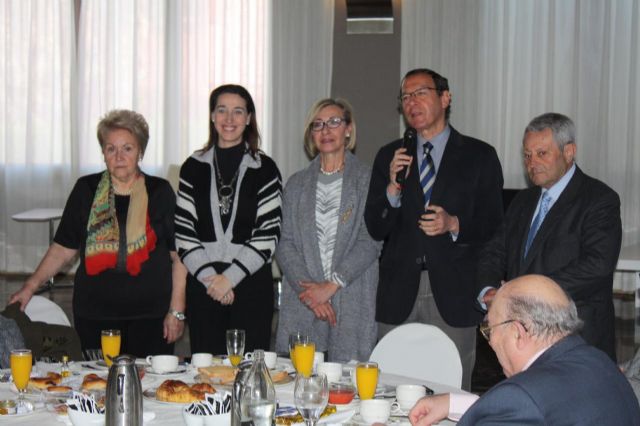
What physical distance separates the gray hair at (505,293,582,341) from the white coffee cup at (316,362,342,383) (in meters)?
1.04

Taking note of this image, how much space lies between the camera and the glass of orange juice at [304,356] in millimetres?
2871

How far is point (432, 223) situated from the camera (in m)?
3.77

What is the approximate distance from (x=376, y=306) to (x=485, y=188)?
2.36 ft

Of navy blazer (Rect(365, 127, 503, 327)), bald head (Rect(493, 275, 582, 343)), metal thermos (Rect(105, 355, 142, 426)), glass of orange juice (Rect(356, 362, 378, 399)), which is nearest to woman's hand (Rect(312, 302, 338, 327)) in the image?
navy blazer (Rect(365, 127, 503, 327))

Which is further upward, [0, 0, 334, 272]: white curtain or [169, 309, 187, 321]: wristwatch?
[0, 0, 334, 272]: white curtain

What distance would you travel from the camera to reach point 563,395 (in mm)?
1829

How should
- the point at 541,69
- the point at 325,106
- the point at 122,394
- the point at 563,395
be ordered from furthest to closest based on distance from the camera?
the point at 541,69 → the point at 325,106 → the point at 122,394 → the point at 563,395

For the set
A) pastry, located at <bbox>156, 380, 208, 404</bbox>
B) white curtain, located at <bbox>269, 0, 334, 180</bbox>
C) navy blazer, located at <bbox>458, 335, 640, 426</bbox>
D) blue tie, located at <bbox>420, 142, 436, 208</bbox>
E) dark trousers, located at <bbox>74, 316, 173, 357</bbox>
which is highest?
white curtain, located at <bbox>269, 0, 334, 180</bbox>

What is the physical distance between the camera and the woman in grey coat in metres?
4.06

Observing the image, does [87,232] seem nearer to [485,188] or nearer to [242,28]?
[485,188]

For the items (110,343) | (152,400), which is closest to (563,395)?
(152,400)

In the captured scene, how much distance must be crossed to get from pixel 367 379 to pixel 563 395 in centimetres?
92

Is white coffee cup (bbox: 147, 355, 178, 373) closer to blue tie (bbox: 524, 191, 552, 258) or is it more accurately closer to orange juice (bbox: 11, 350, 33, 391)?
orange juice (bbox: 11, 350, 33, 391)

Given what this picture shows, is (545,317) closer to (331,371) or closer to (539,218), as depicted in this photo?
(331,371)
